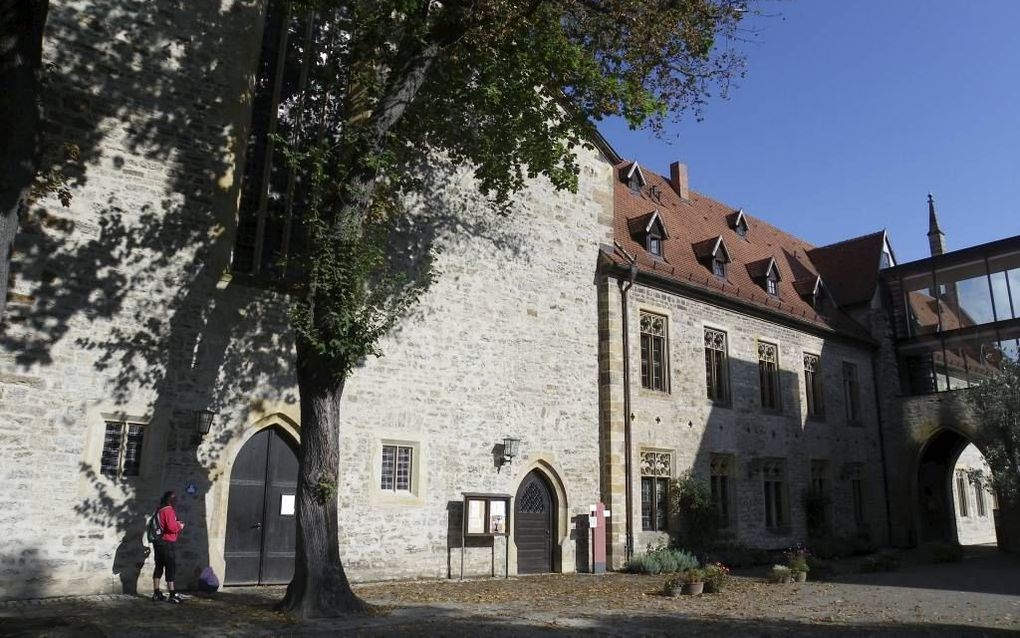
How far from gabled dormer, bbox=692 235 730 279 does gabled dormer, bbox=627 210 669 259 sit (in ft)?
5.68

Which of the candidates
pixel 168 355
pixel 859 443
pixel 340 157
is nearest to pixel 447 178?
pixel 340 157

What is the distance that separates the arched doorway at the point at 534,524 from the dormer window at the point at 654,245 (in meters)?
6.46

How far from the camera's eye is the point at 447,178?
46.7 ft

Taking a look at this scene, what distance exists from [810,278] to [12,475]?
69.4 feet

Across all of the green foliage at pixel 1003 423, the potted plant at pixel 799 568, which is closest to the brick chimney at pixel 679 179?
the green foliage at pixel 1003 423

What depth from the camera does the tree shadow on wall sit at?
9891 mm

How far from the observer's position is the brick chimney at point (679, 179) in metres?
23.4

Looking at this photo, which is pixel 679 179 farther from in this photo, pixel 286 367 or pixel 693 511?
pixel 286 367

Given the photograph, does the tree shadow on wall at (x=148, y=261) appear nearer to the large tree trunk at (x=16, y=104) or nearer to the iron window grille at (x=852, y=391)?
the large tree trunk at (x=16, y=104)

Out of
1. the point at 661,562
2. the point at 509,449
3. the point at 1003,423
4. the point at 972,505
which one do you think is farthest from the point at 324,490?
the point at 972,505

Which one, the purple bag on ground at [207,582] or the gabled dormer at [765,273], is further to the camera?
the gabled dormer at [765,273]

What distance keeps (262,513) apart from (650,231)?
11.0m

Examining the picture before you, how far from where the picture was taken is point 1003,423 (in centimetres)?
1891

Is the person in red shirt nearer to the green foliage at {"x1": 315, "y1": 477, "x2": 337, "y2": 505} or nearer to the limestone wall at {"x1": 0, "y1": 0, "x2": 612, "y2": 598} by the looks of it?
the limestone wall at {"x1": 0, "y1": 0, "x2": 612, "y2": 598}
